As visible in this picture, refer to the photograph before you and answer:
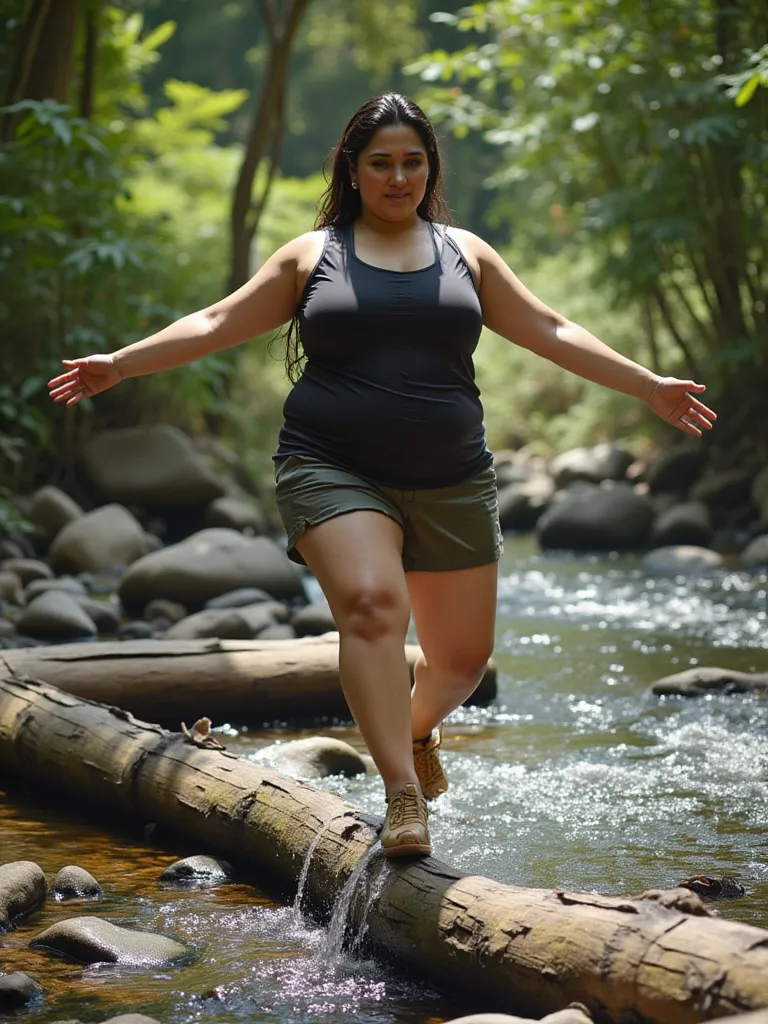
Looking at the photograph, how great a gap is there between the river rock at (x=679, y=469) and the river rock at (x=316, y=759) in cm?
962

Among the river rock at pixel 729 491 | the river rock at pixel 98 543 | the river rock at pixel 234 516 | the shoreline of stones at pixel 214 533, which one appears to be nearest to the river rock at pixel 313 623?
the shoreline of stones at pixel 214 533

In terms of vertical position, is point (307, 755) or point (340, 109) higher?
point (340, 109)

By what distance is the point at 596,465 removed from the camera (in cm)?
1599

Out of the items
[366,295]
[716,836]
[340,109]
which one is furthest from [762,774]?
[340,109]

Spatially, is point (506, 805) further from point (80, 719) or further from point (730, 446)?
point (730, 446)

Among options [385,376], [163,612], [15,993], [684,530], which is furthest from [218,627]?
[684,530]

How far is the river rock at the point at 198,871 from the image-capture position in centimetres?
393

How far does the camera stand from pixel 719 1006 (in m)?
2.38

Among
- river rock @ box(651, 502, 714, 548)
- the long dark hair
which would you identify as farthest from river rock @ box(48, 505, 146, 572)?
the long dark hair

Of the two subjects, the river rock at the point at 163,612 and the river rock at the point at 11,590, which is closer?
the river rock at the point at 163,612

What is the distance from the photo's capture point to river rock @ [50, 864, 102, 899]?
148 inches

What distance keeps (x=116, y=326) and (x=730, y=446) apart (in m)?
6.28

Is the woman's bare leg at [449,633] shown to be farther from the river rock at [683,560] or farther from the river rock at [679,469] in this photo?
the river rock at [679,469]

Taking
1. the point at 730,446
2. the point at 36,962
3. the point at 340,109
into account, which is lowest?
the point at 36,962
